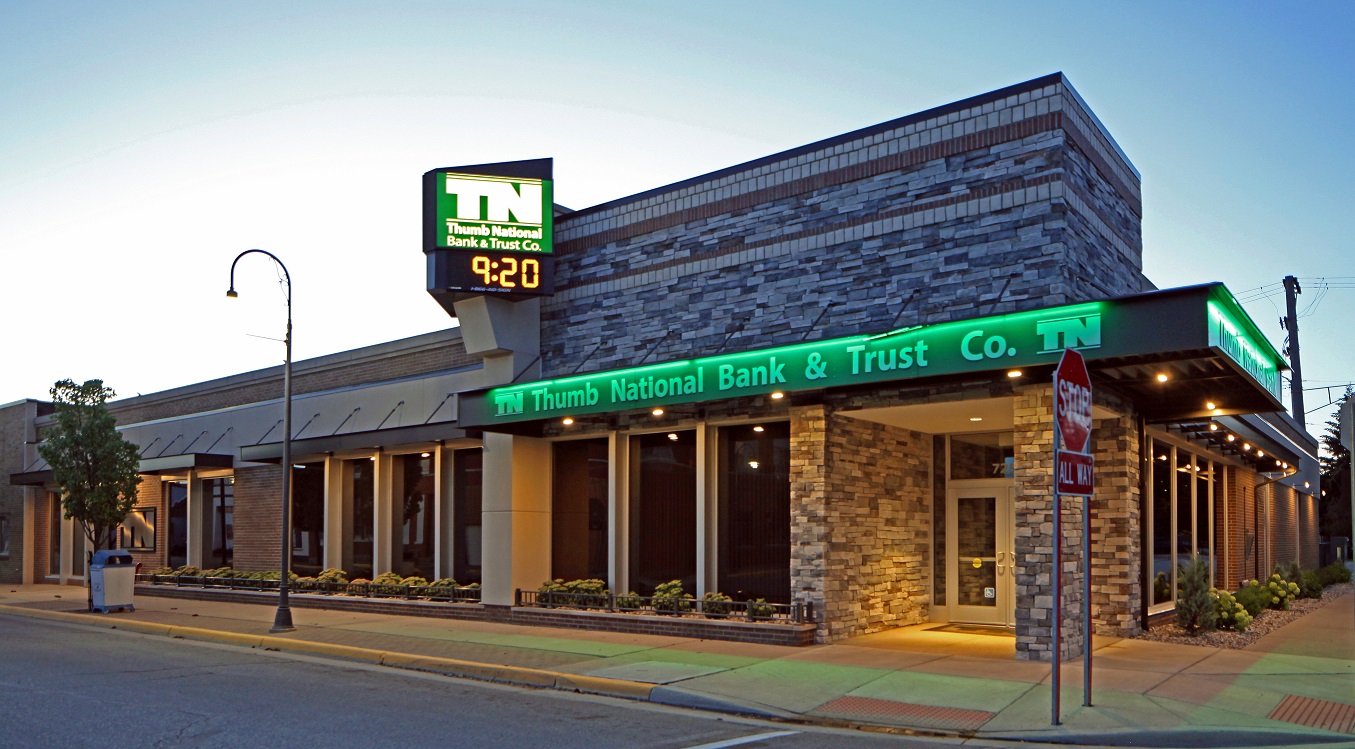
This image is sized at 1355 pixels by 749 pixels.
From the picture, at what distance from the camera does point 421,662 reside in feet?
49.6

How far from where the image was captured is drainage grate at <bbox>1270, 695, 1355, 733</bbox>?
9945mm

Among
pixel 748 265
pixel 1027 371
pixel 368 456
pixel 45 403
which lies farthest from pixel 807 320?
pixel 45 403

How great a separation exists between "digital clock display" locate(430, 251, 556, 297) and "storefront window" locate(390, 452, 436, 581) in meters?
5.48

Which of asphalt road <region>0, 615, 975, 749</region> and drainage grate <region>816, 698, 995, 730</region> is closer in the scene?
asphalt road <region>0, 615, 975, 749</region>

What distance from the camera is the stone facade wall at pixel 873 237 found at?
14453 millimetres

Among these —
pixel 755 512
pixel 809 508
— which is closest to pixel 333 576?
pixel 755 512

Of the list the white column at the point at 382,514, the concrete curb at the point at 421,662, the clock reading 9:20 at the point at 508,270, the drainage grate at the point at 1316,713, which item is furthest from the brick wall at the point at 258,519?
the drainage grate at the point at 1316,713

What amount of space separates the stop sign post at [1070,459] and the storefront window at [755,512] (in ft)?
23.5

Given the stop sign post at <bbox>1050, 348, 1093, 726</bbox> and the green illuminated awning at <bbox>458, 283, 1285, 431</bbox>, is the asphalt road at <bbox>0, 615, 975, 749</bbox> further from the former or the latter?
the green illuminated awning at <bbox>458, 283, 1285, 431</bbox>

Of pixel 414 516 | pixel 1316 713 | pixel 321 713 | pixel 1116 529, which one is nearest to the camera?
pixel 1316 713

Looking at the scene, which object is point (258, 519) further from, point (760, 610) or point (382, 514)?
point (760, 610)

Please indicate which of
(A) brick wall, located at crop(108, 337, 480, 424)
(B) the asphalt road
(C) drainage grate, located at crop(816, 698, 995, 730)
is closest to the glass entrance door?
(C) drainage grate, located at crop(816, 698, 995, 730)

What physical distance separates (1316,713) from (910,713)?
3.81 metres

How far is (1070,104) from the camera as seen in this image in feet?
48.1
